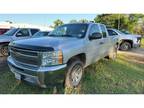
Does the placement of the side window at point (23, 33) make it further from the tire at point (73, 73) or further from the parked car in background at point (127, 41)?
the parked car in background at point (127, 41)

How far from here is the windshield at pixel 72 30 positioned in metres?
4.50

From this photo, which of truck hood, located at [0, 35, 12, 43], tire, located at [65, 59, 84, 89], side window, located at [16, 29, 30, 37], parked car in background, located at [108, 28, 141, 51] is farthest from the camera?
parked car in background, located at [108, 28, 141, 51]

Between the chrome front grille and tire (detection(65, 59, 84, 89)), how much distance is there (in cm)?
81

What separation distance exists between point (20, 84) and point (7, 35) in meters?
5.11

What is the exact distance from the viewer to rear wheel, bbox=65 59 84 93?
371cm

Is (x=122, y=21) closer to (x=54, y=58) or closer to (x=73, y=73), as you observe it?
(x=73, y=73)

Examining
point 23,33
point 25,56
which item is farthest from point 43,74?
point 23,33

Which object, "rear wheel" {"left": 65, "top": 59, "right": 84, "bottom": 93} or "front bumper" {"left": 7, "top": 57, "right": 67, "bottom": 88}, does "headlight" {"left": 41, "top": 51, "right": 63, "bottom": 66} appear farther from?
"rear wheel" {"left": 65, "top": 59, "right": 84, "bottom": 93}

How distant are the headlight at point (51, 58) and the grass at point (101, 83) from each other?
3.27 ft

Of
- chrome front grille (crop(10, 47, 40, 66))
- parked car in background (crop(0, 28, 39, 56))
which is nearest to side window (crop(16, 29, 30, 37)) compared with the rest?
parked car in background (crop(0, 28, 39, 56))

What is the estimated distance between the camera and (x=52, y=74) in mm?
3229

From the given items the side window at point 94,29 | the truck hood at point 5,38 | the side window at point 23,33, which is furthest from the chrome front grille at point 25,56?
the side window at point 23,33
